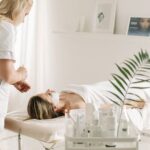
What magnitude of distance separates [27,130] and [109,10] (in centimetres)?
194

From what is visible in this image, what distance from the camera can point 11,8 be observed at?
1.68m

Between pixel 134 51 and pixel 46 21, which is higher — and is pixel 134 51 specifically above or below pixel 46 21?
below

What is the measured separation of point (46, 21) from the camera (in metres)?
3.96

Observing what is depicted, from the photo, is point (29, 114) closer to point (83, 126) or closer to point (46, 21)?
point (83, 126)

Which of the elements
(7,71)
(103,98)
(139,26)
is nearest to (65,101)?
(103,98)

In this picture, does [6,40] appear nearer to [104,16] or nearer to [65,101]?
[65,101]

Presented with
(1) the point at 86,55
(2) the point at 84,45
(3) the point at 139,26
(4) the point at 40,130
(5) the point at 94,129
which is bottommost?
(4) the point at 40,130

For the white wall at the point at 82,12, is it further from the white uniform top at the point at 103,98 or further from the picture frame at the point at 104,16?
the white uniform top at the point at 103,98

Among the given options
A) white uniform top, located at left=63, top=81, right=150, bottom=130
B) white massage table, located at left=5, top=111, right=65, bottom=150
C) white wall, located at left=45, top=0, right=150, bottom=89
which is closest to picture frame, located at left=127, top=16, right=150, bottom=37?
white wall, located at left=45, top=0, right=150, bottom=89

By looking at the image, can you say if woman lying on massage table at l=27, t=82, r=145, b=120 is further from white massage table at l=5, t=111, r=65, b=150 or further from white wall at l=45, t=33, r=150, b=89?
white wall at l=45, t=33, r=150, b=89

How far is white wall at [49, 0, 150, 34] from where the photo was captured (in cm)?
328

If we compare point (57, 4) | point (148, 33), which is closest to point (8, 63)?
point (148, 33)

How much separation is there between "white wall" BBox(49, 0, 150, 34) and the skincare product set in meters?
2.02

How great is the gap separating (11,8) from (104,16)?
190 cm
